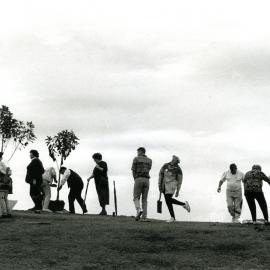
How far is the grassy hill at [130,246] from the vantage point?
12812mm

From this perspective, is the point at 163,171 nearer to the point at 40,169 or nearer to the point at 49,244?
the point at 40,169

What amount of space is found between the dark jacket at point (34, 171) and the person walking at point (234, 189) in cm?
592

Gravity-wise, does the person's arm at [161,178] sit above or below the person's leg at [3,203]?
above

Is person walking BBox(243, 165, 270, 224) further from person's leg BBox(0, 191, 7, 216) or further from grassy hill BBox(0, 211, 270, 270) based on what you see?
person's leg BBox(0, 191, 7, 216)

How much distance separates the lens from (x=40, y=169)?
24.5 metres

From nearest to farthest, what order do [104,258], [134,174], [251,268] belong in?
1. [251,268]
2. [104,258]
3. [134,174]

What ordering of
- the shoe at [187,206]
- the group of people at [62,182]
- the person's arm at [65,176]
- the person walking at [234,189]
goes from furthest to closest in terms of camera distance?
1. the person's arm at [65,176]
2. the group of people at [62,182]
3. the person walking at [234,189]
4. the shoe at [187,206]

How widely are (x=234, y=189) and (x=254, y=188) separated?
1903 mm

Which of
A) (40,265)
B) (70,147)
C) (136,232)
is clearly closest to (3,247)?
(40,265)

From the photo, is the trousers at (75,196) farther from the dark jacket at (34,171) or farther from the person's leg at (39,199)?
the dark jacket at (34,171)

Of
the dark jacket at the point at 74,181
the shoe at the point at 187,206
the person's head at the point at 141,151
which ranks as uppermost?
the person's head at the point at 141,151

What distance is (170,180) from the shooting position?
20984 millimetres

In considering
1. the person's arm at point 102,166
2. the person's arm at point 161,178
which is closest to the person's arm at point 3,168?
the person's arm at point 161,178

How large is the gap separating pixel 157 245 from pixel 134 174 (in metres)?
5.67
